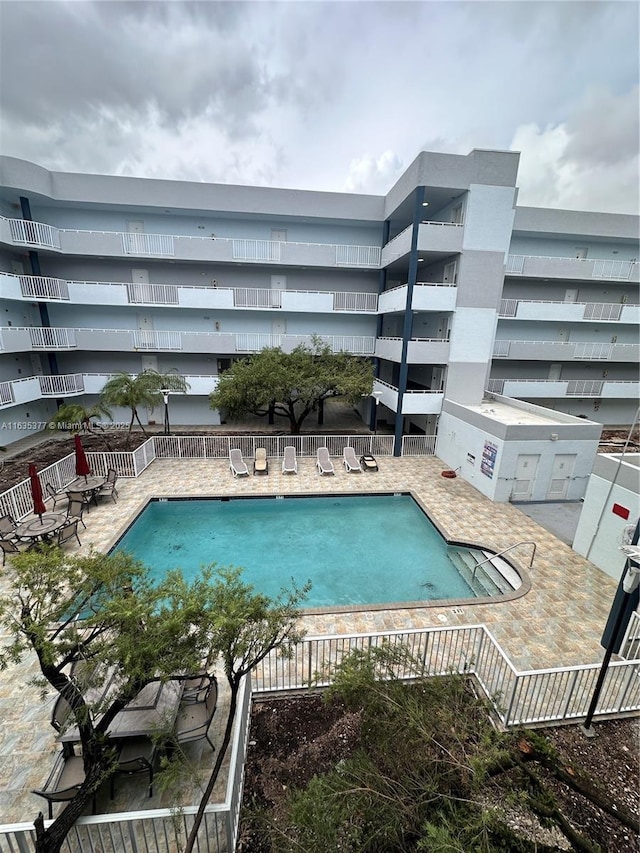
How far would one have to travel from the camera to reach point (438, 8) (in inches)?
413

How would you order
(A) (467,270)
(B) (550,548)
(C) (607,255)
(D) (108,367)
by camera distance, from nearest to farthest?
1. (B) (550,548)
2. (A) (467,270)
3. (D) (108,367)
4. (C) (607,255)

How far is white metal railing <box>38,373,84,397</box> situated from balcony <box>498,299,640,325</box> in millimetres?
23283

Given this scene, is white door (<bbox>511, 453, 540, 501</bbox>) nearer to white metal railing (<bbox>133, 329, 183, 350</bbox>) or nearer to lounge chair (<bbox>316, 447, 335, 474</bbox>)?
lounge chair (<bbox>316, 447, 335, 474</bbox>)

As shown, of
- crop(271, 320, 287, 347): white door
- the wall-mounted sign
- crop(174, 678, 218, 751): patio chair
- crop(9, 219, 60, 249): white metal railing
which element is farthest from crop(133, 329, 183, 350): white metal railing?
crop(174, 678, 218, 751): patio chair

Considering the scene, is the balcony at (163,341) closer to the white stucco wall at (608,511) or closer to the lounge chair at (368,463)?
the lounge chair at (368,463)

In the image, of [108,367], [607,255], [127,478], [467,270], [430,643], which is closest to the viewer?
[430,643]

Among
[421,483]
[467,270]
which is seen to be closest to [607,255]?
[467,270]

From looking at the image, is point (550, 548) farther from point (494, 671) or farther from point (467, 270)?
point (467, 270)

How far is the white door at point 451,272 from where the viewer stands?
16.9m

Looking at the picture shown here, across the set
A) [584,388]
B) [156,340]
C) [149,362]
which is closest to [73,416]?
[156,340]

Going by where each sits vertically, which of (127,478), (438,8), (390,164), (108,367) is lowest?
(127,478)

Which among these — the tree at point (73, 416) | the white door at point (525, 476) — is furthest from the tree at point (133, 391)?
the white door at point (525, 476)

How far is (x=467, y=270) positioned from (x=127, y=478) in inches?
659

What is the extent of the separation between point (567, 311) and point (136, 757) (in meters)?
24.9
